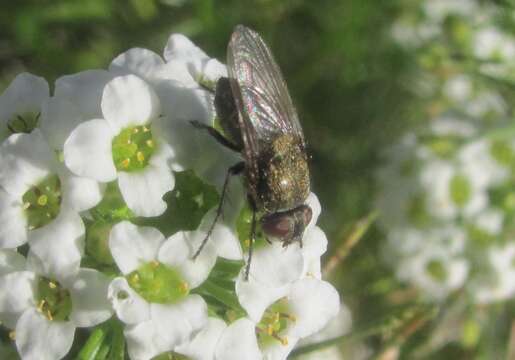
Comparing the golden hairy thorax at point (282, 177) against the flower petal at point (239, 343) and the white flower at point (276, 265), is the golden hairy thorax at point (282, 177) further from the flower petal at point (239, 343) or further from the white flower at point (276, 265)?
the flower petal at point (239, 343)

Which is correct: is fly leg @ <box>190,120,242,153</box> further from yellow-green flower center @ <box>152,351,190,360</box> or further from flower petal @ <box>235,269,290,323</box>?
yellow-green flower center @ <box>152,351,190,360</box>

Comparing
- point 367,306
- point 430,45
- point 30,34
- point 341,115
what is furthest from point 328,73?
point 30,34

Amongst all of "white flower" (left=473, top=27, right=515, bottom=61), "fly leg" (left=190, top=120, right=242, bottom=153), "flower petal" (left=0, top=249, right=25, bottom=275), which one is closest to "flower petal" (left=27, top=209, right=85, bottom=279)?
"flower petal" (left=0, top=249, right=25, bottom=275)

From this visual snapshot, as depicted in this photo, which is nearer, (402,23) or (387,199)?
(387,199)

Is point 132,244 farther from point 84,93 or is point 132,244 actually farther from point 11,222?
point 84,93

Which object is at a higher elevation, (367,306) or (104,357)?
(104,357)

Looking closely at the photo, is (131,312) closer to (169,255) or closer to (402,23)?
(169,255)

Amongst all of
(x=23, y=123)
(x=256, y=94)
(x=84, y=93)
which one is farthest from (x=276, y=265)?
(x=23, y=123)

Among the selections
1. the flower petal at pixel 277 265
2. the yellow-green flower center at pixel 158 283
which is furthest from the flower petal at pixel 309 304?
the yellow-green flower center at pixel 158 283
